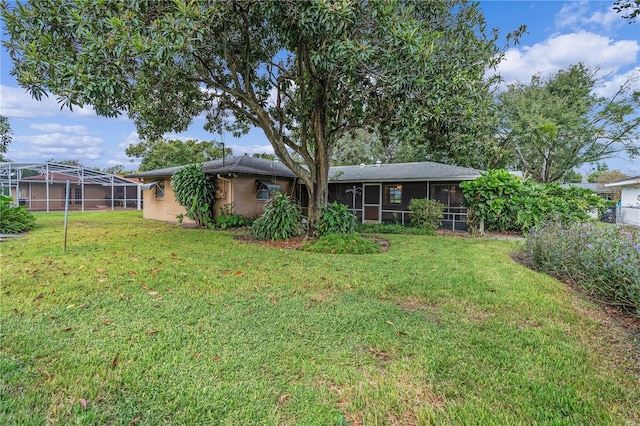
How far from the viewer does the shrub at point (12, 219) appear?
988cm

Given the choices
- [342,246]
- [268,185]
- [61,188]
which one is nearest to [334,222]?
[342,246]

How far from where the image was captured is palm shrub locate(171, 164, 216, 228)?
41.5 ft

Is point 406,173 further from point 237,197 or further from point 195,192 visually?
point 195,192

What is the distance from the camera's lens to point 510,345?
3.04m

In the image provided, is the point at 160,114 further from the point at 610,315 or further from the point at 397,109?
the point at 610,315

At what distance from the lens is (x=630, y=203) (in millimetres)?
18875

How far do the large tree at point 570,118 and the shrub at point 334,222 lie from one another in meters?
15.9

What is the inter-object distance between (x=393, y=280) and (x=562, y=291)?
2.52 m

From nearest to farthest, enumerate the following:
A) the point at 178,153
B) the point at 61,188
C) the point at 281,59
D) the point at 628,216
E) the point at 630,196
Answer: the point at 281,59 < the point at 628,216 < the point at 630,196 < the point at 61,188 < the point at 178,153

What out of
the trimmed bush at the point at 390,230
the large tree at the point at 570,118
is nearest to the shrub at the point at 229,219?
the trimmed bush at the point at 390,230

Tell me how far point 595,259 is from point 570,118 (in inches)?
776

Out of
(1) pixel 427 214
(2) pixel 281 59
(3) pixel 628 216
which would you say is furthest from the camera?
(3) pixel 628 216

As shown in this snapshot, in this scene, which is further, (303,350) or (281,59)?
(281,59)

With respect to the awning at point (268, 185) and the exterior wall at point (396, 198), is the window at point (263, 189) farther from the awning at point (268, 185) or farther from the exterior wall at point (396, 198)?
the exterior wall at point (396, 198)
